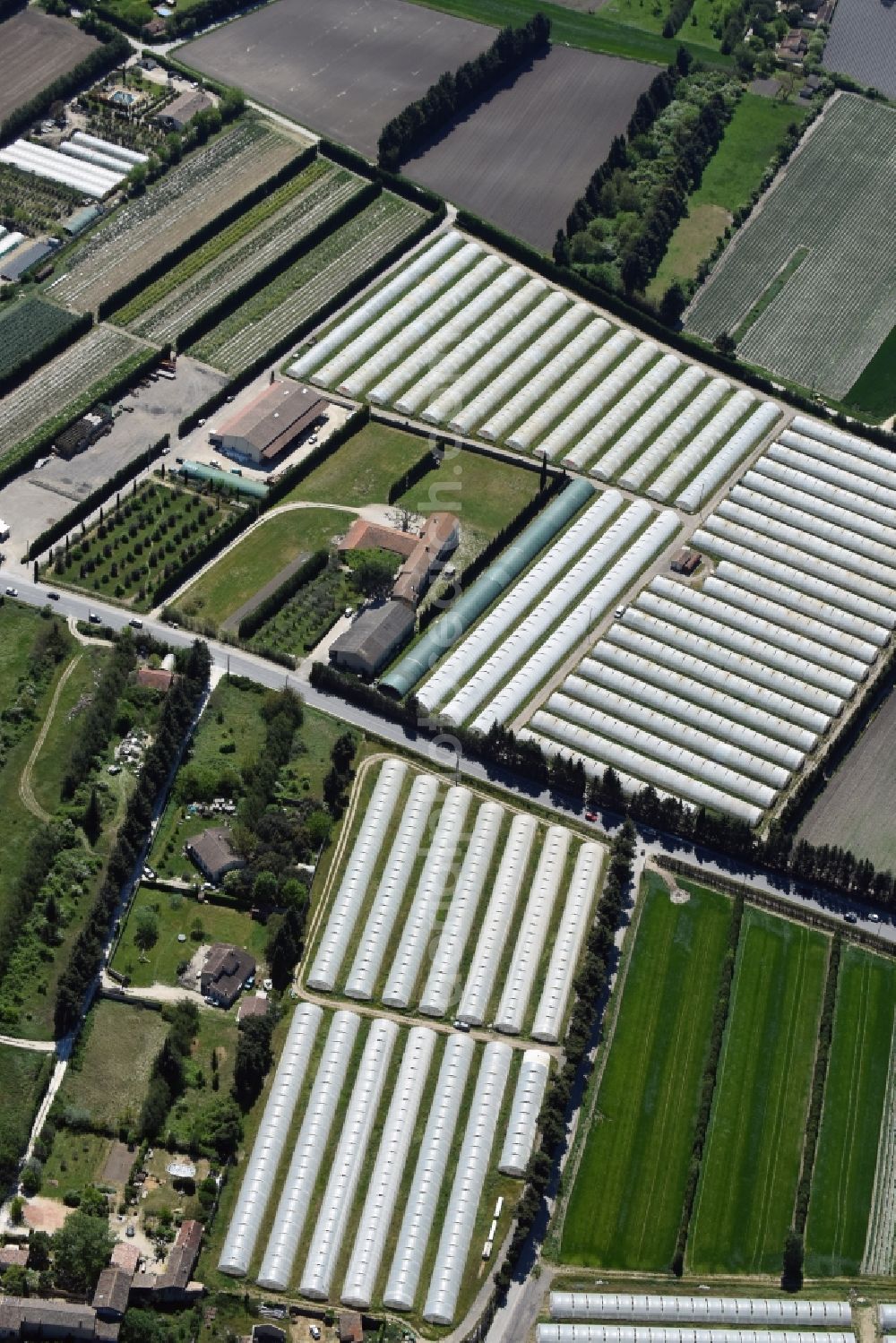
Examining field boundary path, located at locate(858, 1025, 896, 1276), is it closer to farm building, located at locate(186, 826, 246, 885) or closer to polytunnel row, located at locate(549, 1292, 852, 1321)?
polytunnel row, located at locate(549, 1292, 852, 1321)

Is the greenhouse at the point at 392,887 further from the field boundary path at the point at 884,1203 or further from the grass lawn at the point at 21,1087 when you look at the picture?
the field boundary path at the point at 884,1203

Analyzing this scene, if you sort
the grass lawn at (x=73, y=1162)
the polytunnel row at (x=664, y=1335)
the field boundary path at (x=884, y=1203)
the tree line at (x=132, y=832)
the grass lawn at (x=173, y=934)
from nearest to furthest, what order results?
1. the polytunnel row at (x=664, y=1335)
2. the grass lawn at (x=73, y=1162)
3. the field boundary path at (x=884, y=1203)
4. the tree line at (x=132, y=832)
5. the grass lawn at (x=173, y=934)

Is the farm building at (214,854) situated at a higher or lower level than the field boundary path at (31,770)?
lower

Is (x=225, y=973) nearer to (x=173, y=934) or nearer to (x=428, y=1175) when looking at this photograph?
(x=173, y=934)

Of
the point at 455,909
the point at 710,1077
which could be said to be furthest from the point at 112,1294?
the point at 710,1077

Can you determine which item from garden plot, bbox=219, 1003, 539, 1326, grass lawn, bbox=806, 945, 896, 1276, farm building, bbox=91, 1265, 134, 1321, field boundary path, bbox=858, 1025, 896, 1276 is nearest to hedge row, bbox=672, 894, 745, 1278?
grass lawn, bbox=806, 945, 896, 1276

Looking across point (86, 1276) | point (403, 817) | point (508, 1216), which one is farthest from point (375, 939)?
point (86, 1276)

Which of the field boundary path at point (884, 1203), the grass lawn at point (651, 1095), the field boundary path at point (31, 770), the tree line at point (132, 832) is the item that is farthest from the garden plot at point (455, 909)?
the field boundary path at point (884, 1203)
